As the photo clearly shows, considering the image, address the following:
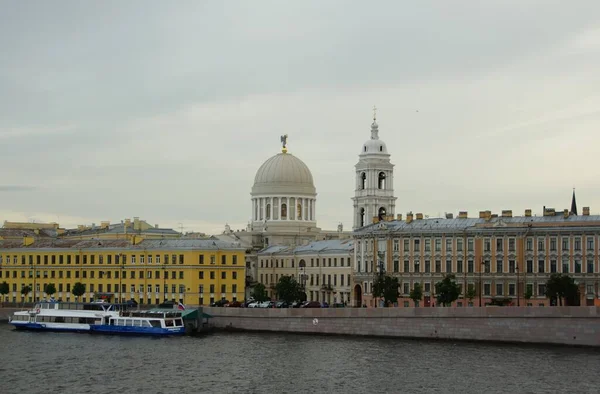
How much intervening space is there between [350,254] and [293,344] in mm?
30818

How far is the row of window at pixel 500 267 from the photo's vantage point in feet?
243

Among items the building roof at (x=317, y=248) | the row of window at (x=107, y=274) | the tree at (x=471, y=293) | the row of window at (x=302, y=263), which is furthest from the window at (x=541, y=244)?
the row of window at (x=107, y=274)

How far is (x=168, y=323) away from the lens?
71812mm

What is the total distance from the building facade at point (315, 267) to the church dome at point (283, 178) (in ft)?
31.2

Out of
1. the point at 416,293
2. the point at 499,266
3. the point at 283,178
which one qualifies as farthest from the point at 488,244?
the point at 283,178

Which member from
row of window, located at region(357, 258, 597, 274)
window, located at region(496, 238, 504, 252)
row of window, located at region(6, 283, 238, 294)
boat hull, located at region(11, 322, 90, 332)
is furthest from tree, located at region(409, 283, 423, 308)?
boat hull, located at region(11, 322, 90, 332)

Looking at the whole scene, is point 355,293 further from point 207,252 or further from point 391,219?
point 207,252

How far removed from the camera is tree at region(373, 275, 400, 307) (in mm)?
77812

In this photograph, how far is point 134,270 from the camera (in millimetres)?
90562

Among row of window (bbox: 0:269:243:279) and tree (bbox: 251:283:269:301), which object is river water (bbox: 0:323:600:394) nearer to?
row of window (bbox: 0:269:243:279)

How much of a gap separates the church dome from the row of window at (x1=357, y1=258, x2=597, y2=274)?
36980 millimetres

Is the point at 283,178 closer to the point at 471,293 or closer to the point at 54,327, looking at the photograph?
the point at 471,293

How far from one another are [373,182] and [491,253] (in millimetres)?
24487

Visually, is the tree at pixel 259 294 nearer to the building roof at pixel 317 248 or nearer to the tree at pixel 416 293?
the building roof at pixel 317 248
